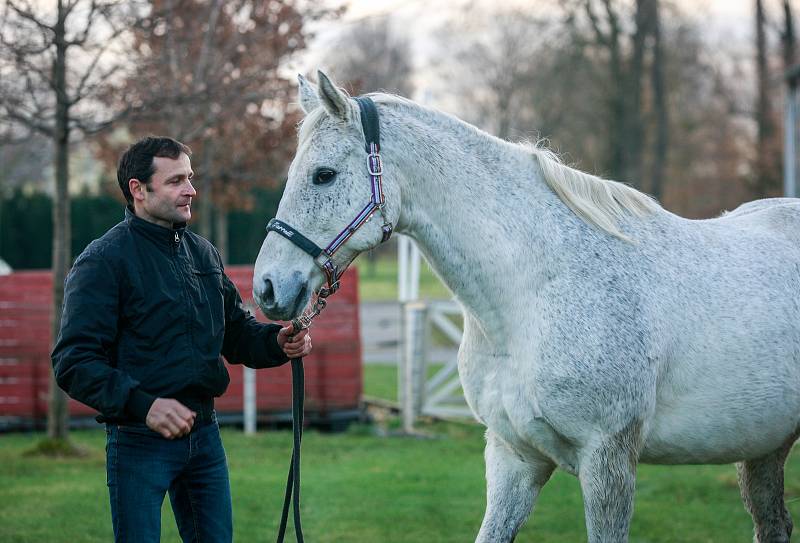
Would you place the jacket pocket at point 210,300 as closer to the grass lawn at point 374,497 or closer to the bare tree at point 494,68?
the grass lawn at point 374,497

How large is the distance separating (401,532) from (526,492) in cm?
251

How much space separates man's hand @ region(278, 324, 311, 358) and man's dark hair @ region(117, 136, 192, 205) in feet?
2.47

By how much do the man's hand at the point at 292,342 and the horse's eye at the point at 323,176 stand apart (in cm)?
60

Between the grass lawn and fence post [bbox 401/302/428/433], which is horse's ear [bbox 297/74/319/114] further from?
fence post [bbox 401/302/428/433]

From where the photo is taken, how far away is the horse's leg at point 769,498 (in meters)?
4.35

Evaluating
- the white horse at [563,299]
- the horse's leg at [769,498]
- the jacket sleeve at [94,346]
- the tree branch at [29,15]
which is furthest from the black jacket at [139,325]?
the tree branch at [29,15]

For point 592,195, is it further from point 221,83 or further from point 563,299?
point 221,83

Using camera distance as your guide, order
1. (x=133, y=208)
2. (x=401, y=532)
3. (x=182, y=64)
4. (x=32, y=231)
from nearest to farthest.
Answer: (x=133, y=208) < (x=401, y=532) < (x=182, y=64) < (x=32, y=231)

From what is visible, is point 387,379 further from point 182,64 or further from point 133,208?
point 133,208

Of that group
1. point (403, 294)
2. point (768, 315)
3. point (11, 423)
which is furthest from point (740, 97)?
point (768, 315)

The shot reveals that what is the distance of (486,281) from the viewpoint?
3.58m

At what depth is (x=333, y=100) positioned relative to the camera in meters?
3.35

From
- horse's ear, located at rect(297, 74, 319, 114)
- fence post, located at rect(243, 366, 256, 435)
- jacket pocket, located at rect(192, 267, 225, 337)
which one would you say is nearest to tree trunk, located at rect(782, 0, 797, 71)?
fence post, located at rect(243, 366, 256, 435)

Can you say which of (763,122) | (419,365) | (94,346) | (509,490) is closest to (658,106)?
(763,122)
